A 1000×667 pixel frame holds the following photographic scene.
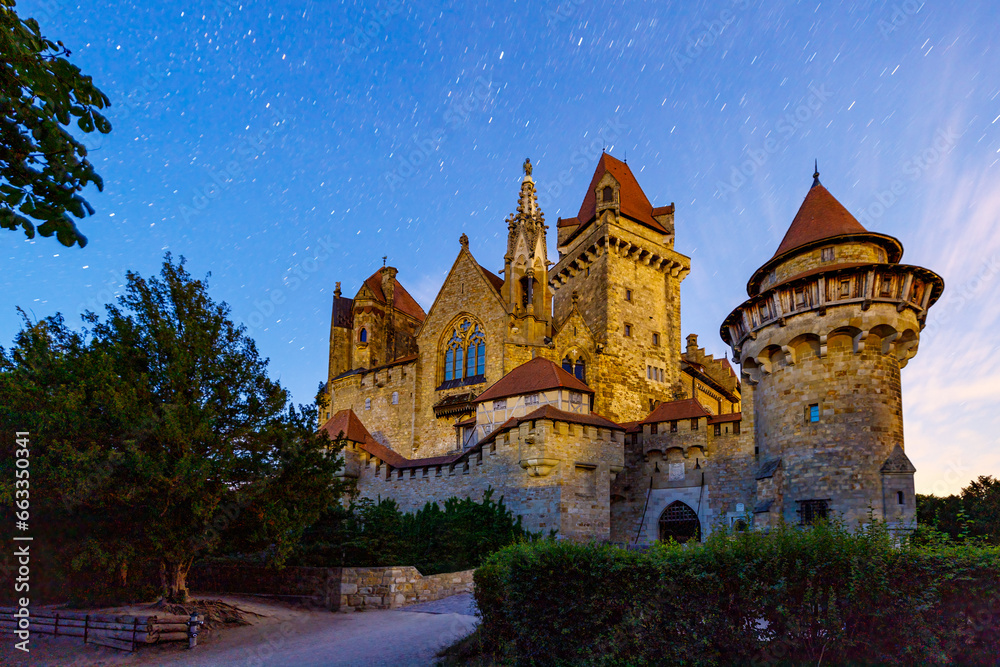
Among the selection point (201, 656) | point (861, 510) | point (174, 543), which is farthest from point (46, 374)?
point (861, 510)

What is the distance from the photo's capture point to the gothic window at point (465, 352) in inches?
1309

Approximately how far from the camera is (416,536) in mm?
22438

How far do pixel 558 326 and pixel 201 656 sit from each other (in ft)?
80.7

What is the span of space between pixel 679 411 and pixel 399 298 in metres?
24.0

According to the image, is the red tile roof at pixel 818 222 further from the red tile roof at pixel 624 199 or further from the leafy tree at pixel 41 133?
the leafy tree at pixel 41 133

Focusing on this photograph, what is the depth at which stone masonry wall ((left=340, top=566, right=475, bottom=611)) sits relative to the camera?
52.5 ft

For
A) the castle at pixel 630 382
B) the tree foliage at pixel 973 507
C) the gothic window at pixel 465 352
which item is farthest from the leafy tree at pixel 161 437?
the tree foliage at pixel 973 507

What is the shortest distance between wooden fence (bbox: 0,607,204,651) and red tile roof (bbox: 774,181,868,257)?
1981 cm

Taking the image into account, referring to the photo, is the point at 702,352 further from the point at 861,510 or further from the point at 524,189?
the point at 861,510

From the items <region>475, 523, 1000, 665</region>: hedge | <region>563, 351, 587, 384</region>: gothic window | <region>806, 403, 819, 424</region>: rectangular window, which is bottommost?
<region>475, 523, 1000, 665</region>: hedge

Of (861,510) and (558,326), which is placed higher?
(558,326)

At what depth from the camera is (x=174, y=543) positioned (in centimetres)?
1330

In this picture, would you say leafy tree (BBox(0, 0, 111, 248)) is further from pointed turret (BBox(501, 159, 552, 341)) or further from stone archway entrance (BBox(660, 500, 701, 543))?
pointed turret (BBox(501, 159, 552, 341))

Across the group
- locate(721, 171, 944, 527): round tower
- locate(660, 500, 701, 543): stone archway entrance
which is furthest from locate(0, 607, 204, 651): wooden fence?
locate(660, 500, 701, 543): stone archway entrance
